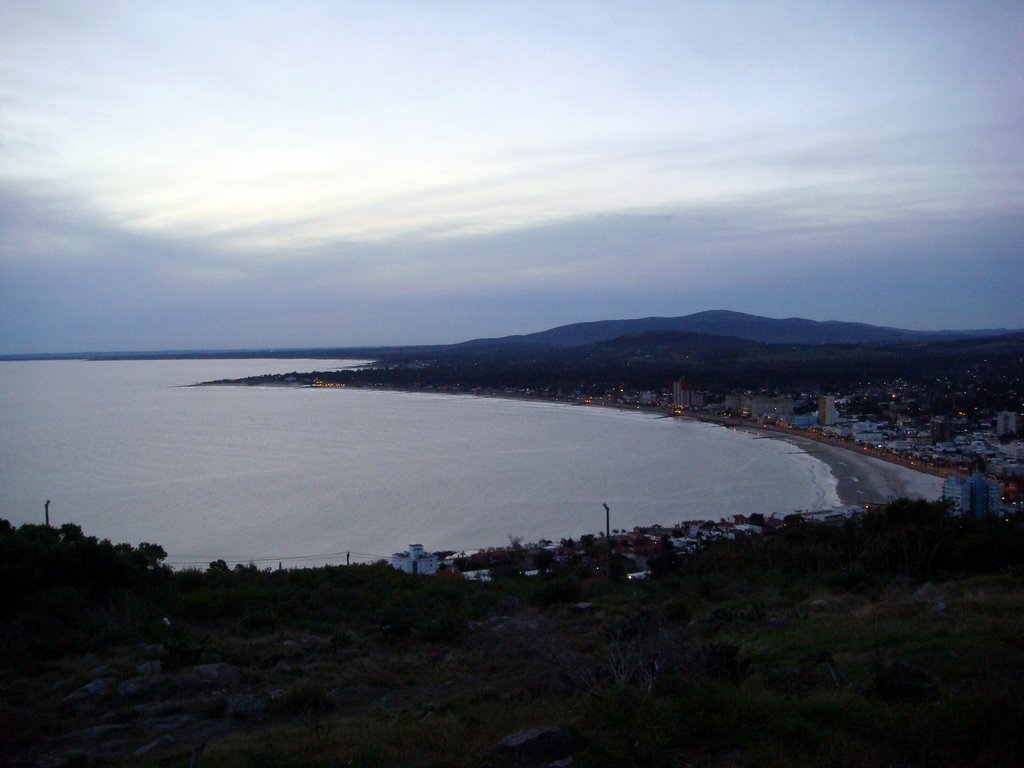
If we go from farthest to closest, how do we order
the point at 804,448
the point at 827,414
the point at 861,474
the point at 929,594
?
the point at 827,414, the point at 804,448, the point at 861,474, the point at 929,594

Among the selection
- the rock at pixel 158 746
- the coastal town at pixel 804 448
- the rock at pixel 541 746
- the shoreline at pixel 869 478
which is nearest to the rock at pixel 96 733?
the rock at pixel 158 746

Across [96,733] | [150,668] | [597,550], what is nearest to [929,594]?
[150,668]

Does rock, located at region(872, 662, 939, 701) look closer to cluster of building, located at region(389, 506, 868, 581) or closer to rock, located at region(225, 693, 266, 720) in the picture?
rock, located at region(225, 693, 266, 720)

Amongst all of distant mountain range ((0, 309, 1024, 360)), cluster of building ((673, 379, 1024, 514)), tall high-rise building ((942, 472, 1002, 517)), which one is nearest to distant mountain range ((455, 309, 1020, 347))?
distant mountain range ((0, 309, 1024, 360))

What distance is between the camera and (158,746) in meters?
4.14

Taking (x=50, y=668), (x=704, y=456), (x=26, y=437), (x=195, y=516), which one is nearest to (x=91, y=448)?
(x=26, y=437)

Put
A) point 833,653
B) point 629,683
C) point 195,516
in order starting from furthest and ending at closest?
point 195,516 < point 833,653 < point 629,683

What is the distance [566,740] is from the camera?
331 cm

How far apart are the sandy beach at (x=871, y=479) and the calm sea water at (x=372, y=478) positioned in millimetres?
681

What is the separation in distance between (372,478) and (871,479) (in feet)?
54.3

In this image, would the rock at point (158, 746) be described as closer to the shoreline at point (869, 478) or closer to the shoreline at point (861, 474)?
the shoreline at point (861, 474)

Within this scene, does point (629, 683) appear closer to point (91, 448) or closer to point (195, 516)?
point (195, 516)

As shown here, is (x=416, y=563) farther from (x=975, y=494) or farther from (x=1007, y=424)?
(x=1007, y=424)

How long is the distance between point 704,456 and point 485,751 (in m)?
30.6
